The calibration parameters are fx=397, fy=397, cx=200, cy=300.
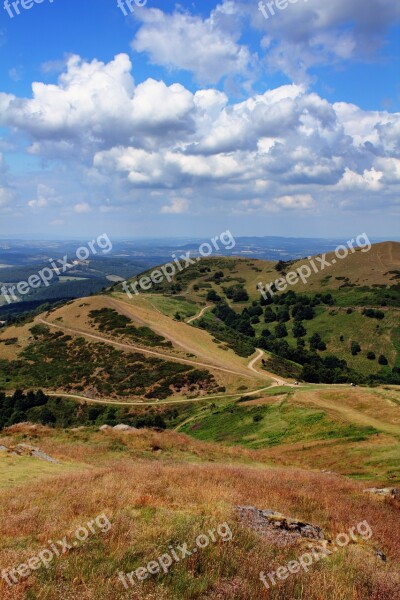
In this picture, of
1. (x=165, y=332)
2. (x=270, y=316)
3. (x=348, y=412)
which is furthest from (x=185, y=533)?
(x=270, y=316)

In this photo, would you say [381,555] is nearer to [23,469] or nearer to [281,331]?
[23,469]

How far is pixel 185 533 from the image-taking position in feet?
28.1

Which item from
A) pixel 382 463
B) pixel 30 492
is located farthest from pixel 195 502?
pixel 382 463

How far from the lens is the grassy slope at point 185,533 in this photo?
6.86 meters

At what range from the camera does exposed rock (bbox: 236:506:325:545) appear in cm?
949

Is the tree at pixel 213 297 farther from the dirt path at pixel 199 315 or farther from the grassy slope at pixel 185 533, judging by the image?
the grassy slope at pixel 185 533

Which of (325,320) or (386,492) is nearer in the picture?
(386,492)

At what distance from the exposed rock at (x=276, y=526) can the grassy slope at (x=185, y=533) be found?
453 mm

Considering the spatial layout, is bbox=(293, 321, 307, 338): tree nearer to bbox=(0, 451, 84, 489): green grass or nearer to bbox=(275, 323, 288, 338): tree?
bbox=(275, 323, 288, 338): tree

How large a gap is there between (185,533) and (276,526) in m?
2.84

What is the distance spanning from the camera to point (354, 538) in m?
10.6

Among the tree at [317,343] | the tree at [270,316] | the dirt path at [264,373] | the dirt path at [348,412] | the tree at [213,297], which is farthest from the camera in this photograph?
the tree at [213,297]

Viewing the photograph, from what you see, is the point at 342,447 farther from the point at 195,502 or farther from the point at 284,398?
Result: the point at 195,502

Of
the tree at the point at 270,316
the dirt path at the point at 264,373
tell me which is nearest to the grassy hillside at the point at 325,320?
the tree at the point at 270,316
